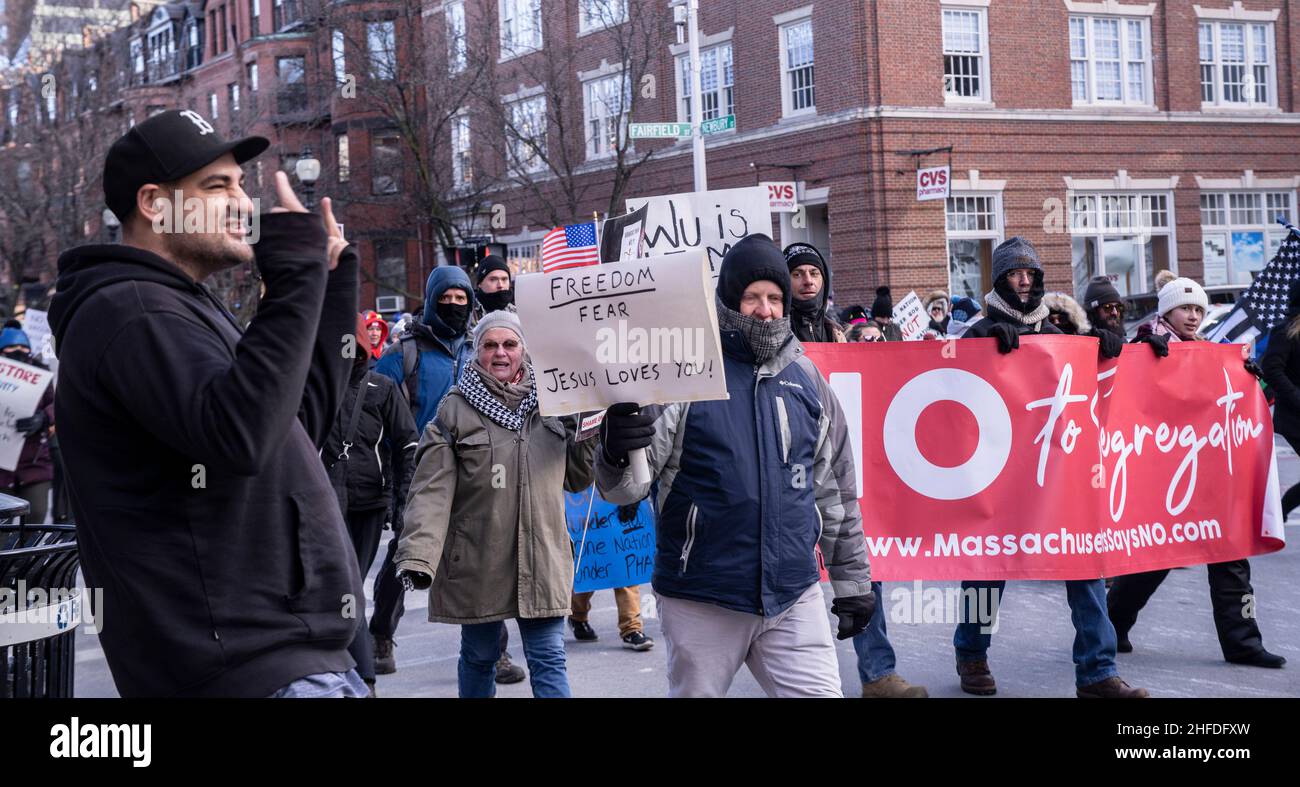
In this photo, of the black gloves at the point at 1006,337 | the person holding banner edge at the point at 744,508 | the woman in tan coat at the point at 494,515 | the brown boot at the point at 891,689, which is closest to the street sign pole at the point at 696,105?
the black gloves at the point at 1006,337

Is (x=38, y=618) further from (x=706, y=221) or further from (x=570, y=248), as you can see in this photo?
(x=570, y=248)

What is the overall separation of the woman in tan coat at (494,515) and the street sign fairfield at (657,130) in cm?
1139

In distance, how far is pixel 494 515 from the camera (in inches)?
240

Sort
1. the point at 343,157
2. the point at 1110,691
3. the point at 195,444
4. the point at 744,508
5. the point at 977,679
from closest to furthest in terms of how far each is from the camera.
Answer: the point at 195,444 < the point at 744,508 < the point at 1110,691 < the point at 977,679 < the point at 343,157

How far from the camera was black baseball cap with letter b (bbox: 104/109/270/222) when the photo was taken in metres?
2.95

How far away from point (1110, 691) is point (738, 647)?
2.90 meters

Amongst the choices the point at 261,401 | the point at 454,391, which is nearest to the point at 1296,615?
the point at 454,391

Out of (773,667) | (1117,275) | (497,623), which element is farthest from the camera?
(1117,275)

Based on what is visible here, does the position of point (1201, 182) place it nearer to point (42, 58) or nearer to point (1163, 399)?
point (42, 58)

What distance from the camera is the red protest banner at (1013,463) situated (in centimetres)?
744

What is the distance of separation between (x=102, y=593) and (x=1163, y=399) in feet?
21.5

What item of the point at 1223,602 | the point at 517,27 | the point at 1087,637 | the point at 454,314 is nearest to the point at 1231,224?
the point at 517,27

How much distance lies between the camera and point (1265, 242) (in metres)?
35.5

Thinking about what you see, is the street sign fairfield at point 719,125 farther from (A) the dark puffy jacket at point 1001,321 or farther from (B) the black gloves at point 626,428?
(B) the black gloves at point 626,428
